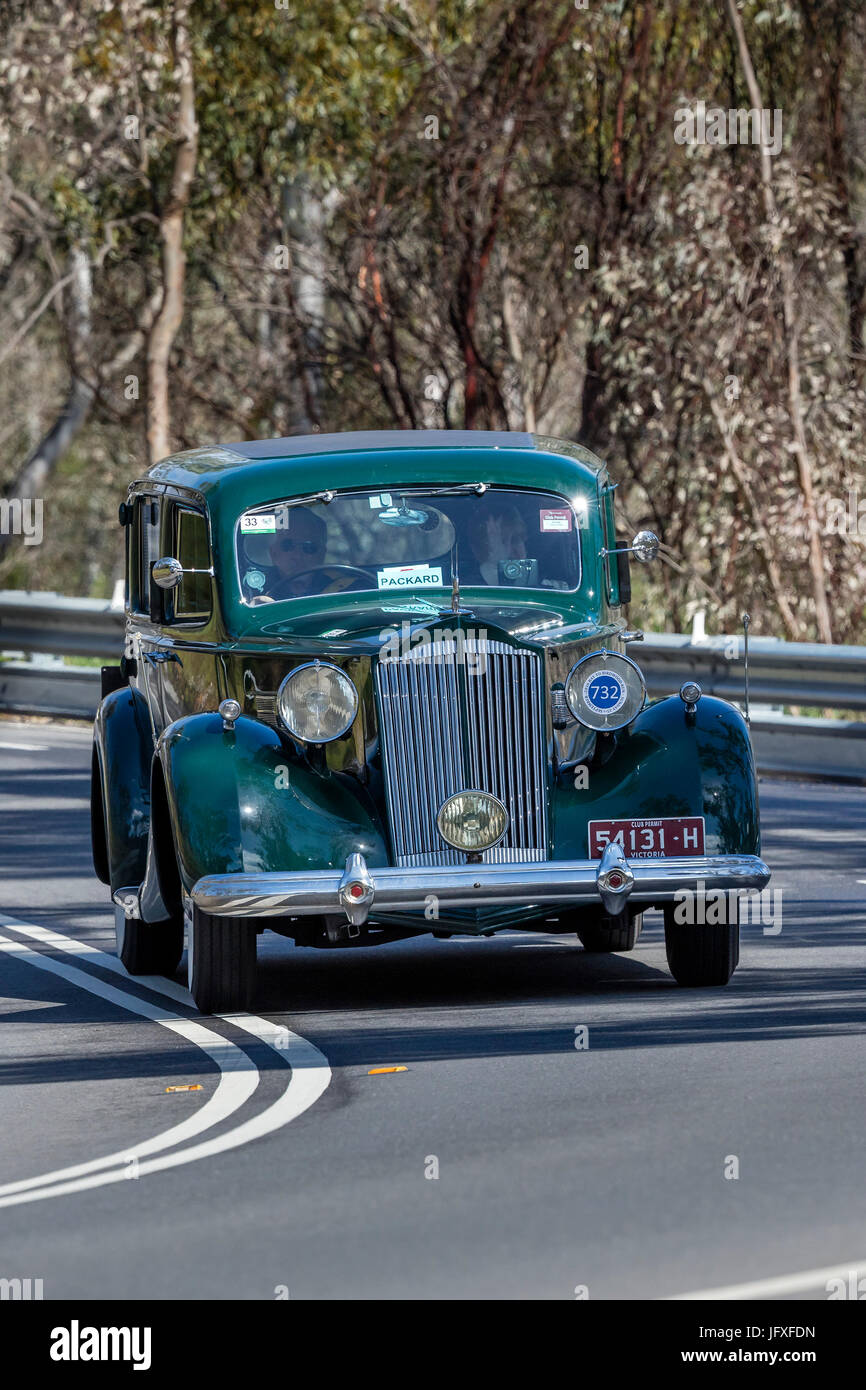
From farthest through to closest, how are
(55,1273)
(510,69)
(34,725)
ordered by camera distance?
(510,69) < (34,725) < (55,1273)

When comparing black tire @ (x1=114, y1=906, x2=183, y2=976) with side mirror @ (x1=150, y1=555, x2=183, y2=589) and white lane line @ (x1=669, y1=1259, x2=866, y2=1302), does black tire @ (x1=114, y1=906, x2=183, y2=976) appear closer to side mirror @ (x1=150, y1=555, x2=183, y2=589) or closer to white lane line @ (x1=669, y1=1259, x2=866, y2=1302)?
side mirror @ (x1=150, y1=555, x2=183, y2=589)

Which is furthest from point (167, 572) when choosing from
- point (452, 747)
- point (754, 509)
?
point (754, 509)

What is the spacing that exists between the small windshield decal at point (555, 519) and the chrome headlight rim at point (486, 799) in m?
1.66

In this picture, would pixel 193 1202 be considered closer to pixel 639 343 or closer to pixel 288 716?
pixel 288 716

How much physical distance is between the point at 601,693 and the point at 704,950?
108 centimetres

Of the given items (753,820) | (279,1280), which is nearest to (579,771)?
(753,820)

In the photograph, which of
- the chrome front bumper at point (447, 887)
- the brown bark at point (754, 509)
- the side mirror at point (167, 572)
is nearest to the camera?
the chrome front bumper at point (447, 887)

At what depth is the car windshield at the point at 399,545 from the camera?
9906 mm

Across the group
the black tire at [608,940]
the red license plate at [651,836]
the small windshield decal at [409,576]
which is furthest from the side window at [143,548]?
the red license plate at [651,836]

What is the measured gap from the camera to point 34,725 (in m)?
20.3

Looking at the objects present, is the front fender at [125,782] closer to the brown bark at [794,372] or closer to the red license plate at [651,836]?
the red license plate at [651,836]

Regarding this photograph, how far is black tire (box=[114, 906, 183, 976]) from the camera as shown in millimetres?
10094

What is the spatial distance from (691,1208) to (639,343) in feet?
61.0
